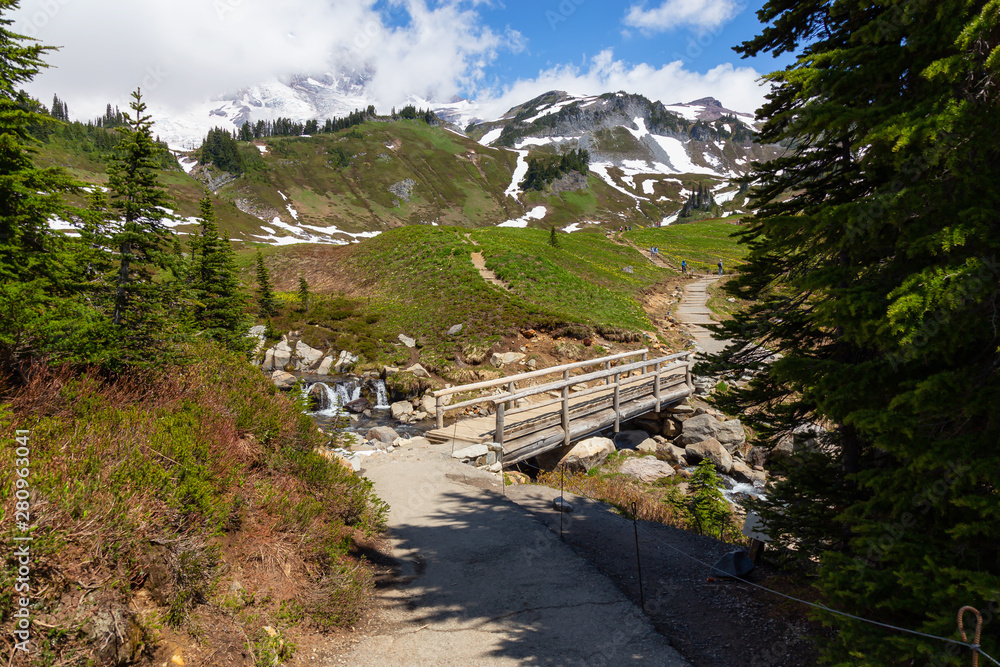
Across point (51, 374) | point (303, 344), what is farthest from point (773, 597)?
point (303, 344)

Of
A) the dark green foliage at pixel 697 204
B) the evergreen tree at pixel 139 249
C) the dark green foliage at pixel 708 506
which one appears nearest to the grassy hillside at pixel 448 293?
the dark green foliage at pixel 708 506

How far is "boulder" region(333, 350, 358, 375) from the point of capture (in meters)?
23.9

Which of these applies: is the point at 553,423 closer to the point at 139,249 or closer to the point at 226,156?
the point at 139,249

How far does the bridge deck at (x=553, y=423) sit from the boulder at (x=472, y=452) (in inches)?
24.3

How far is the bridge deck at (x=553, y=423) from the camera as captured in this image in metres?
12.4

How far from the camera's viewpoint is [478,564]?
6828mm

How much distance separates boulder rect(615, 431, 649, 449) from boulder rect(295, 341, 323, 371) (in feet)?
52.9

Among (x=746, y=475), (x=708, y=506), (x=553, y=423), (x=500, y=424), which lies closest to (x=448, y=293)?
(x=553, y=423)

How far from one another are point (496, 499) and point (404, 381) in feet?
39.0

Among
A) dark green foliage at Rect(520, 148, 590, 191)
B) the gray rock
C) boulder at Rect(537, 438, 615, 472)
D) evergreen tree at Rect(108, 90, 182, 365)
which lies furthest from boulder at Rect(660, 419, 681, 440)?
dark green foliage at Rect(520, 148, 590, 191)

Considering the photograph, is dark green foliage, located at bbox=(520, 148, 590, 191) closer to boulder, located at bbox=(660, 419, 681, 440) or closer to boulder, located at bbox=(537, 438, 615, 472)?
boulder, located at bbox=(660, 419, 681, 440)

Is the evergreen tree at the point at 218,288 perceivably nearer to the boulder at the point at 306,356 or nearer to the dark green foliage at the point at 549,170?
the boulder at the point at 306,356

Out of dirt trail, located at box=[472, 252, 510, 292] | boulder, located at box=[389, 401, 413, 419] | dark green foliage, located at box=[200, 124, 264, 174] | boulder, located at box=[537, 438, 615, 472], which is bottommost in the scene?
boulder, located at box=[537, 438, 615, 472]

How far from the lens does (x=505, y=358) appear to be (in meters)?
22.1
